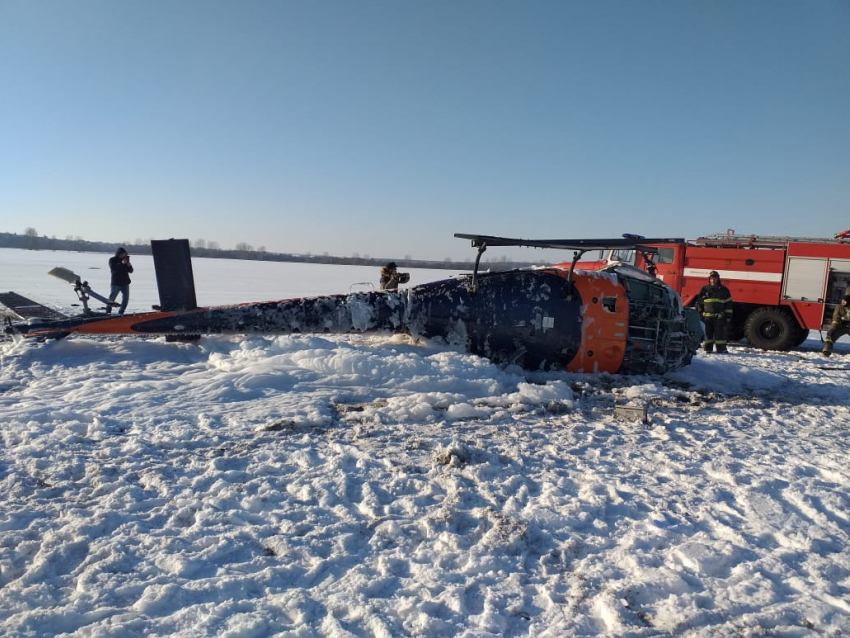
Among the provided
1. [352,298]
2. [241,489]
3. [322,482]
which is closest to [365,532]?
[322,482]

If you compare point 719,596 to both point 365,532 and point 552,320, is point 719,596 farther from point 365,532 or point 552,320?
point 552,320

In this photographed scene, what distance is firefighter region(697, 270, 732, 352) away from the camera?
10.1m

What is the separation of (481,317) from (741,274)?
9408 millimetres

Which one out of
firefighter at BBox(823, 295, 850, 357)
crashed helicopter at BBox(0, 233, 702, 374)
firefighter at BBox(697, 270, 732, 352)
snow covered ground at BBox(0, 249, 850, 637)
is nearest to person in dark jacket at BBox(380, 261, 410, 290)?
crashed helicopter at BBox(0, 233, 702, 374)

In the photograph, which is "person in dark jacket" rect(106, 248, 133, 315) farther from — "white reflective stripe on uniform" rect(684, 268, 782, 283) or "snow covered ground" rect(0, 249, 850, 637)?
"white reflective stripe on uniform" rect(684, 268, 782, 283)

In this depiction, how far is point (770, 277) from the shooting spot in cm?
1195

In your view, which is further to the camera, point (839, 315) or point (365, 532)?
point (839, 315)

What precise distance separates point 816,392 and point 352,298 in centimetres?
649

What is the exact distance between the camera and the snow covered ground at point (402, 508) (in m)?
2.18

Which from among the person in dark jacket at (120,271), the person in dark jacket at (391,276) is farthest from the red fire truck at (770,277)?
the person in dark jacket at (120,271)

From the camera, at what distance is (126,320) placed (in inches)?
247

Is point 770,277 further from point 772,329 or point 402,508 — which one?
point 402,508

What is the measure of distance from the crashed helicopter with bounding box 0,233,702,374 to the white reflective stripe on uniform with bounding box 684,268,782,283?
23.8 ft

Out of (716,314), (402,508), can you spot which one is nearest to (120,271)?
(402,508)
